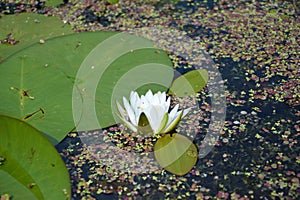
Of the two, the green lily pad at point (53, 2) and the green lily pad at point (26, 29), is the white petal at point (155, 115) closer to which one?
the green lily pad at point (26, 29)

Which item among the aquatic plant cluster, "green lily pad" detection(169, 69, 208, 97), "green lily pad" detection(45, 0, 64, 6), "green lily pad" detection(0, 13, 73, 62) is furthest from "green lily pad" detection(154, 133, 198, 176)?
"green lily pad" detection(45, 0, 64, 6)

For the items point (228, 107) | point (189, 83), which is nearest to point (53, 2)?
point (189, 83)

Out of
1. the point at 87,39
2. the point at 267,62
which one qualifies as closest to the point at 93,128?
the point at 87,39

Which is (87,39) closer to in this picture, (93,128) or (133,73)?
(133,73)

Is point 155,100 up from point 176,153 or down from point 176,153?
up

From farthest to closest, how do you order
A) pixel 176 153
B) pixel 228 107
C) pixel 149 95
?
pixel 228 107, pixel 149 95, pixel 176 153

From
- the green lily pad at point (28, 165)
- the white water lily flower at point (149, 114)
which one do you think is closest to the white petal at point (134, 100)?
the white water lily flower at point (149, 114)

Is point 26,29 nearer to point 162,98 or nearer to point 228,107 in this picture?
point 162,98
